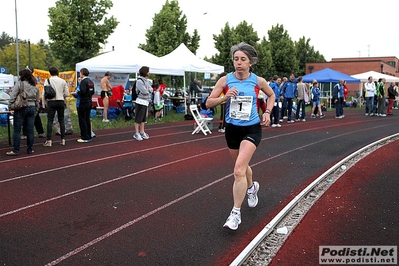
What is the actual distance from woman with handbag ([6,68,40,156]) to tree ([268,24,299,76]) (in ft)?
142

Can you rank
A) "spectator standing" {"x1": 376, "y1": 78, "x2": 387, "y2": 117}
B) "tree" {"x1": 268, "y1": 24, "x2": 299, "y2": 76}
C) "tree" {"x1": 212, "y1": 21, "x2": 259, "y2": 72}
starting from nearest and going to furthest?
"spectator standing" {"x1": 376, "y1": 78, "x2": 387, "y2": 117}
"tree" {"x1": 212, "y1": 21, "x2": 259, "y2": 72}
"tree" {"x1": 268, "y1": 24, "x2": 299, "y2": 76}

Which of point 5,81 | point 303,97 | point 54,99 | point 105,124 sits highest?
point 5,81

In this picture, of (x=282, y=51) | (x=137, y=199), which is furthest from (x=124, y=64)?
(x=282, y=51)

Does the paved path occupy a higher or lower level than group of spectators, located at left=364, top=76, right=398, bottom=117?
lower

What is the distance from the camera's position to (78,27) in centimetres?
3194

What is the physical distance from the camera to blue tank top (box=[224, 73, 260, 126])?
4559 mm

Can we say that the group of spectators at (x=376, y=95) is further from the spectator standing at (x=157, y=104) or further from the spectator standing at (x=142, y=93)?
the spectator standing at (x=142, y=93)

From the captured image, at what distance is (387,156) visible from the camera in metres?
9.07

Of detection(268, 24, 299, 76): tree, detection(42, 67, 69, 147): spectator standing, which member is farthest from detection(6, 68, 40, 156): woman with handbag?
detection(268, 24, 299, 76): tree

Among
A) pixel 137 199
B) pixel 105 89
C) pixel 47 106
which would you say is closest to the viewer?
pixel 137 199

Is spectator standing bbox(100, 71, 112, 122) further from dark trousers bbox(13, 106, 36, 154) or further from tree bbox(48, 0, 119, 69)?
tree bbox(48, 0, 119, 69)

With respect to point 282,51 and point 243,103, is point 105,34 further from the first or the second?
point 243,103

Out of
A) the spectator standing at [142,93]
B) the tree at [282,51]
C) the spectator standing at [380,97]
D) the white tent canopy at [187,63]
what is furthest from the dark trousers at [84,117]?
the tree at [282,51]

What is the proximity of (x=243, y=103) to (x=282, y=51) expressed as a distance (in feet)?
156
